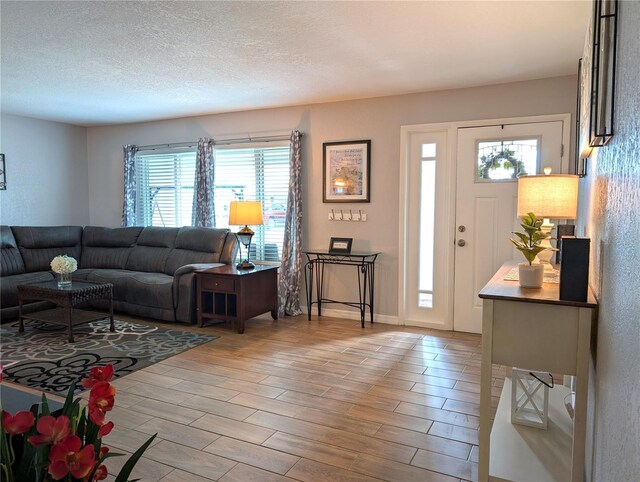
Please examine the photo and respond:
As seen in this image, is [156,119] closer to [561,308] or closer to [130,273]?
[130,273]

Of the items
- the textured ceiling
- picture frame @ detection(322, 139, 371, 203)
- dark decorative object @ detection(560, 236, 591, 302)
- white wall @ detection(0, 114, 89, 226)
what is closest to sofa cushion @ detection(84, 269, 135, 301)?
white wall @ detection(0, 114, 89, 226)

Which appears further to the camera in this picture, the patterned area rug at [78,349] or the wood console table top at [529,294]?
the patterned area rug at [78,349]

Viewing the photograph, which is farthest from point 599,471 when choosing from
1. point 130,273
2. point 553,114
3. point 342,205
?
point 130,273

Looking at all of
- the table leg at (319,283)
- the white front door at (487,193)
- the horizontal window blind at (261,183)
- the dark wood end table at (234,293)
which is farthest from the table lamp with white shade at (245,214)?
the white front door at (487,193)

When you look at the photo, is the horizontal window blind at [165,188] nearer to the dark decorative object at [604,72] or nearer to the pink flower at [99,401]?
the dark decorative object at [604,72]

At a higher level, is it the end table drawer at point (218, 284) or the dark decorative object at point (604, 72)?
the dark decorative object at point (604, 72)

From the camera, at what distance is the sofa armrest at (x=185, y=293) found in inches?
185

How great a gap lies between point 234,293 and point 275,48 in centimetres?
232

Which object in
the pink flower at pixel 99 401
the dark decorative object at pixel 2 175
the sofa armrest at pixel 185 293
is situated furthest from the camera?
the dark decorative object at pixel 2 175

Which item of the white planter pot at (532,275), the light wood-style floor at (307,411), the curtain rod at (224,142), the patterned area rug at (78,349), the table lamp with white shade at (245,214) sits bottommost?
the light wood-style floor at (307,411)

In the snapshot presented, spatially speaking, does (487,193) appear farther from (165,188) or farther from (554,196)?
(165,188)

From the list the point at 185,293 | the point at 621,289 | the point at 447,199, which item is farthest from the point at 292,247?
the point at 621,289

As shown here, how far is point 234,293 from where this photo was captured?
14.6ft

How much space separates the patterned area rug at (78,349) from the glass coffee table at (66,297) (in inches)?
6.7
